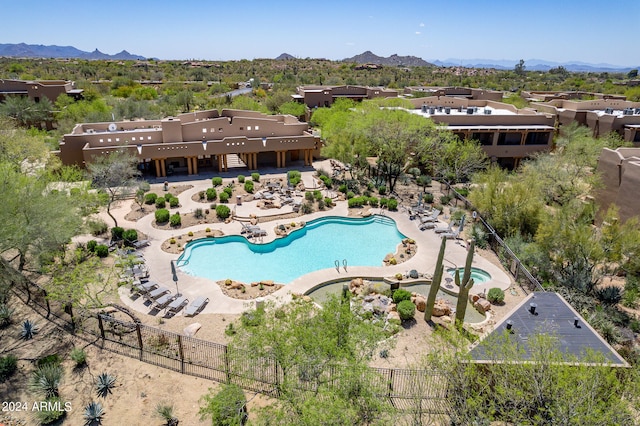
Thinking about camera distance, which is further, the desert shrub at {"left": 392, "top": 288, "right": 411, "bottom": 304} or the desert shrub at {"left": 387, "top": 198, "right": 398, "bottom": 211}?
the desert shrub at {"left": 387, "top": 198, "right": 398, "bottom": 211}

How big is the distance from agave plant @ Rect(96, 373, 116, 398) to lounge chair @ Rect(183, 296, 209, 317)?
14.4ft

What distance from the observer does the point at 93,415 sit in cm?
1221

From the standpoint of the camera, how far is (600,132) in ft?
137

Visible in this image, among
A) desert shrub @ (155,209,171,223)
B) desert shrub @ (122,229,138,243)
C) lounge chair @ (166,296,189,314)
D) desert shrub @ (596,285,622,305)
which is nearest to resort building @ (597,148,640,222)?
desert shrub @ (596,285,622,305)

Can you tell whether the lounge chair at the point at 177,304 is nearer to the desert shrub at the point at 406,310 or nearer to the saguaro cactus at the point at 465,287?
the desert shrub at the point at 406,310

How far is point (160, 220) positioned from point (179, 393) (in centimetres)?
1628

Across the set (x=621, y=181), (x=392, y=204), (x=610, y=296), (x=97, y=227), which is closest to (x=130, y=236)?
(x=97, y=227)

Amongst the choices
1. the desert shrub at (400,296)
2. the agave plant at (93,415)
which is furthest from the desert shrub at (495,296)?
the agave plant at (93,415)

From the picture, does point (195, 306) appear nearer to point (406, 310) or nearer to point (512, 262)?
point (406, 310)

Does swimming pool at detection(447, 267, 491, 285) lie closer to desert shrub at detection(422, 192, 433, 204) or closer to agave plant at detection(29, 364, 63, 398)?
desert shrub at detection(422, 192, 433, 204)

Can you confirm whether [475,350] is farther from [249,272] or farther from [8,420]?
[8,420]

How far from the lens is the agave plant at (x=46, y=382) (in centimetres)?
1304

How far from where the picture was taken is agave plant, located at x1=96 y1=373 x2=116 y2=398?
13406 mm

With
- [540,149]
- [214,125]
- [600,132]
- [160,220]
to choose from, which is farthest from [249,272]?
[600,132]
